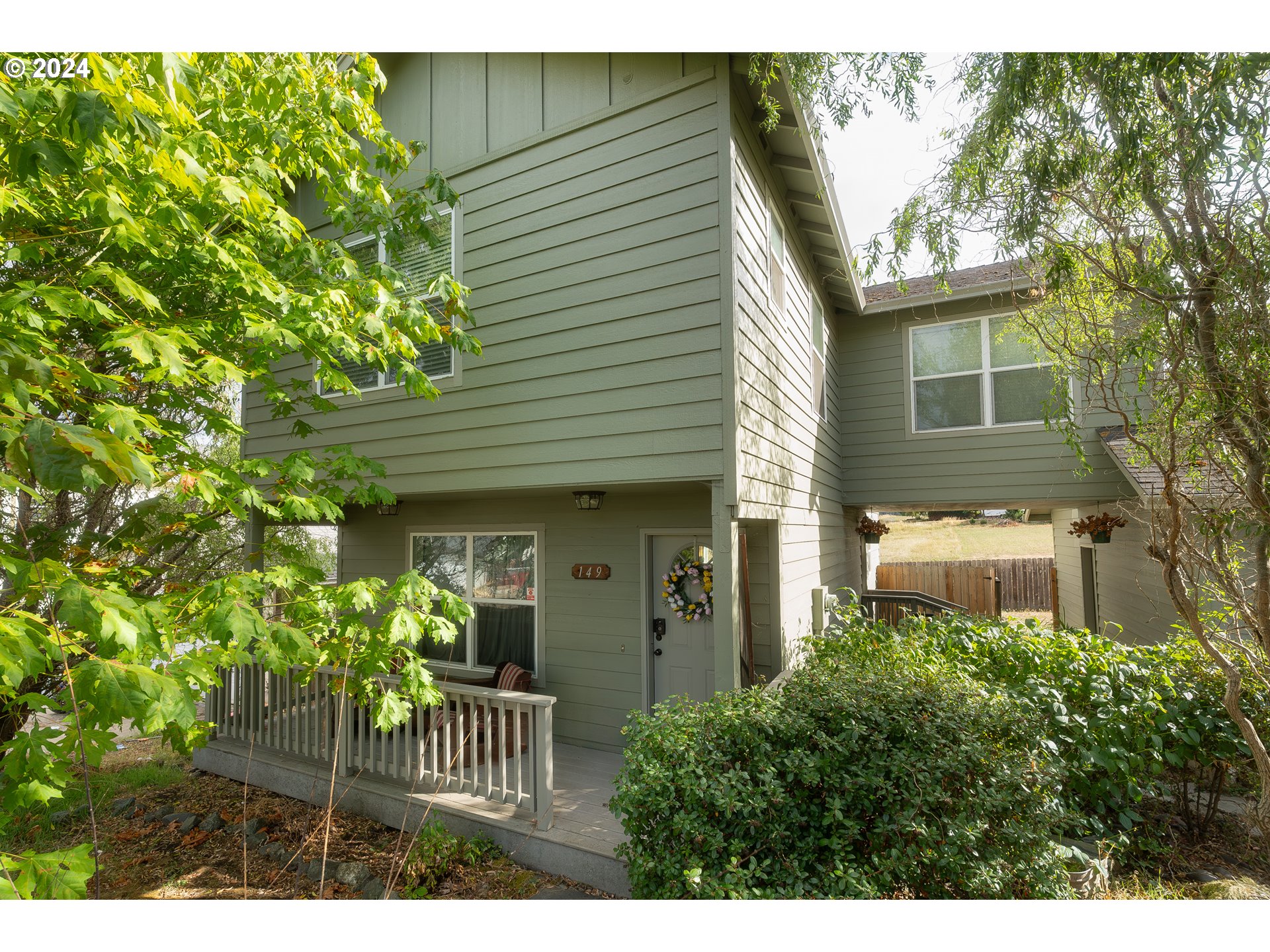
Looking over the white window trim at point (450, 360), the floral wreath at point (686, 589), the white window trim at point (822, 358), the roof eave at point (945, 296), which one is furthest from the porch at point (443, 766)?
the roof eave at point (945, 296)

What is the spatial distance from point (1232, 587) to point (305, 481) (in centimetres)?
605

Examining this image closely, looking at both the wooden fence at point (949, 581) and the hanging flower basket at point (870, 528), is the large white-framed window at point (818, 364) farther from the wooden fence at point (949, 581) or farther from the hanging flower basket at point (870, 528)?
the wooden fence at point (949, 581)

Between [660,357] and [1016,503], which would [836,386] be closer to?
[1016,503]

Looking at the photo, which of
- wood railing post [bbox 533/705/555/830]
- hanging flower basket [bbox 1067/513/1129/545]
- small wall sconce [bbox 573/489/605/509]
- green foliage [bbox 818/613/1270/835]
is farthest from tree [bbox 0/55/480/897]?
hanging flower basket [bbox 1067/513/1129/545]

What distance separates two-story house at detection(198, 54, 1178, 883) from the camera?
457 cm

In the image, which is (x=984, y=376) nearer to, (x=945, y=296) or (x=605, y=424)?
(x=945, y=296)

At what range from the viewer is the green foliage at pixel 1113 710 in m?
4.10

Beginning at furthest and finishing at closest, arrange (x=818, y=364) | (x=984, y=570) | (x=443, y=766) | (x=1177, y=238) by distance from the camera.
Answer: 1. (x=984, y=570)
2. (x=818, y=364)
3. (x=443, y=766)
4. (x=1177, y=238)

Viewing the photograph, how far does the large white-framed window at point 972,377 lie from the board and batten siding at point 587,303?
5.32 m

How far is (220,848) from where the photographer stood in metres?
5.01

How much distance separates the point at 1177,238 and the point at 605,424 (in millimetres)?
3964

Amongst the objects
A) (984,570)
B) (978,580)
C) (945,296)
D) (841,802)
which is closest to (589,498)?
(841,802)
